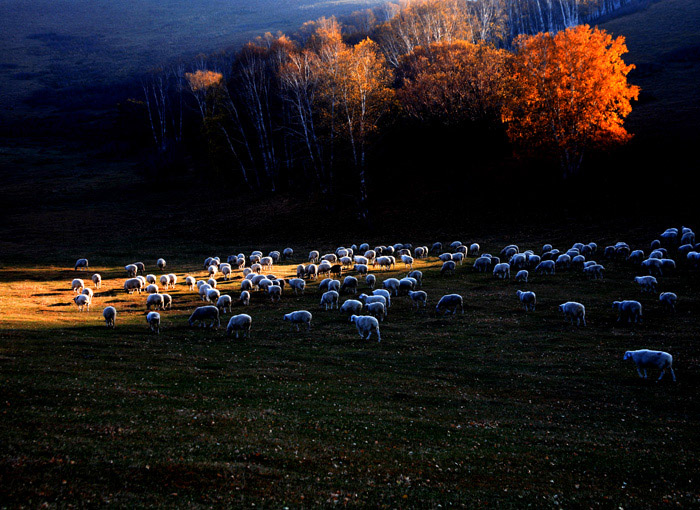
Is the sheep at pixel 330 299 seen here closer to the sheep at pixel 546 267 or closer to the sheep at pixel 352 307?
the sheep at pixel 352 307

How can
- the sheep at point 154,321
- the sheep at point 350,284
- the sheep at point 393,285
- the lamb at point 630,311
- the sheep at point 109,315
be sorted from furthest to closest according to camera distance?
1. the sheep at point 350,284
2. the sheep at point 393,285
3. the sheep at point 109,315
4. the sheep at point 154,321
5. the lamb at point 630,311

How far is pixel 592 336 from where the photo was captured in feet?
63.8

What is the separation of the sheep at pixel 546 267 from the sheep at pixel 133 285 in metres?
30.5

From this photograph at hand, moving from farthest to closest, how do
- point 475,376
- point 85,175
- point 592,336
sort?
1. point 85,175
2. point 592,336
3. point 475,376

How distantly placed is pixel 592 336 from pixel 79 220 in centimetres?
7426

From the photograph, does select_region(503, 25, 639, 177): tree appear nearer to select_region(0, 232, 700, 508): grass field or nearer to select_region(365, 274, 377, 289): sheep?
select_region(0, 232, 700, 508): grass field

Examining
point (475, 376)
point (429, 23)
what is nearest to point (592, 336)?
point (475, 376)

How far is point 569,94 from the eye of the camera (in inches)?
1857

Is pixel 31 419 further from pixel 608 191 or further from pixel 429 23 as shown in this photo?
pixel 429 23

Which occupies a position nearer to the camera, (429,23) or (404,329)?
(404,329)

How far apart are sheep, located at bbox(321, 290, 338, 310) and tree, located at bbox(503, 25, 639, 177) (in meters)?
37.3

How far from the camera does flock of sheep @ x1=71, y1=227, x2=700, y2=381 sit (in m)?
21.1

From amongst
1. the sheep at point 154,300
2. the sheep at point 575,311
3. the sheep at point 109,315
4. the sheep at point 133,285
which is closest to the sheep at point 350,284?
the sheep at point 154,300

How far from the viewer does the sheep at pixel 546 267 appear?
31.5 metres
